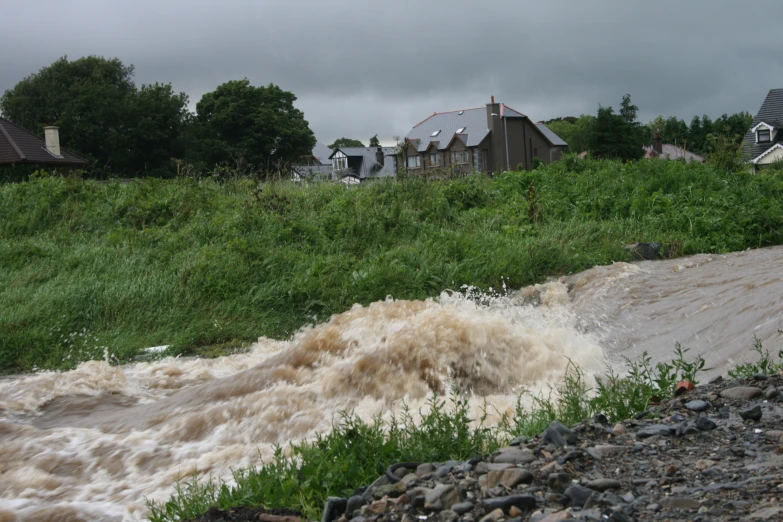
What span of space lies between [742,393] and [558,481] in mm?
1796

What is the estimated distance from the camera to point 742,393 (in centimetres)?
453

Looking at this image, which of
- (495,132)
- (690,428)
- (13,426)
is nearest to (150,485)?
(13,426)

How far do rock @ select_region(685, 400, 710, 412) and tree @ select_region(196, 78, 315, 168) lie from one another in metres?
46.5

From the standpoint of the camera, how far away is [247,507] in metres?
3.71

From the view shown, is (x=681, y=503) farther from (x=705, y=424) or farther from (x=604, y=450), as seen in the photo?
(x=705, y=424)

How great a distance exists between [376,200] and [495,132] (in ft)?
116

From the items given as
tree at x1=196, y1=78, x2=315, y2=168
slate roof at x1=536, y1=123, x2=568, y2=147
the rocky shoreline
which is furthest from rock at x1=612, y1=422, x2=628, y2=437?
slate roof at x1=536, y1=123, x2=568, y2=147

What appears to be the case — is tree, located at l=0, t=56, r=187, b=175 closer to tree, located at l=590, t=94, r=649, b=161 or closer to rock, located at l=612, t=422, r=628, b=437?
tree, located at l=590, t=94, r=649, b=161

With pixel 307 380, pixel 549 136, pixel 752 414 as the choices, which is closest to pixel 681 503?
pixel 752 414

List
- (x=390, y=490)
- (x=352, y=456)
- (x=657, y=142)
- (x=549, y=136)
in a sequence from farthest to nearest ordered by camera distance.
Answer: (x=657, y=142) → (x=549, y=136) → (x=352, y=456) → (x=390, y=490)

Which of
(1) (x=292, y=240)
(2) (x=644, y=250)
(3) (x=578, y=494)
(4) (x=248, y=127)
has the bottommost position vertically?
(3) (x=578, y=494)

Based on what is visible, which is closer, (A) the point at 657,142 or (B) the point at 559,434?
(B) the point at 559,434

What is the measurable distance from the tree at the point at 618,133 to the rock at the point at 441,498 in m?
45.4

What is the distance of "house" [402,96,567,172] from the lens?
48.8 m
